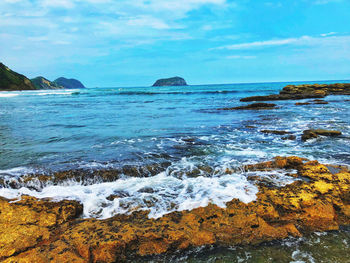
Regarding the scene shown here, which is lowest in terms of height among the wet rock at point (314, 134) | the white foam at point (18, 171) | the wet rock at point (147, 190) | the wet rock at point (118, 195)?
the wet rock at point (147, 190)

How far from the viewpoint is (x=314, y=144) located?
8.85 m

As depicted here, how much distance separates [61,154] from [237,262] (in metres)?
6.92

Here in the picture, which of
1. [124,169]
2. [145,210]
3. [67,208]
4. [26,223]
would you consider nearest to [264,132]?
[124,169]

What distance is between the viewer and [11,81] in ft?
367

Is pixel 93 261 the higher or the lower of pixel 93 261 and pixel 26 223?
the lower

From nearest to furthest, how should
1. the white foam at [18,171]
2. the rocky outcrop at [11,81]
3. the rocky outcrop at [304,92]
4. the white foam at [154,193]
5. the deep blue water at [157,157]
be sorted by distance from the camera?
the white foam at [154,193] → the deep blue water at [157,157] → the white foam at [18,171] → the rocky outcrop at [304,92] → the rocky outcrop at [11,81]

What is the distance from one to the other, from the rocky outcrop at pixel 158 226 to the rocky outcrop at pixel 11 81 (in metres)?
131

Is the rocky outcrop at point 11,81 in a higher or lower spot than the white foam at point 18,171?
higher

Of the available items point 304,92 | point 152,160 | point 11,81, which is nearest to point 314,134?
point 152,160

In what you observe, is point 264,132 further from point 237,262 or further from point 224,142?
point 237,262

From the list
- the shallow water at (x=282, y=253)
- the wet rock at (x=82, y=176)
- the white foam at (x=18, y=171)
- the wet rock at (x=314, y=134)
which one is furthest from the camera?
the wet rock at (x=314, y=134)

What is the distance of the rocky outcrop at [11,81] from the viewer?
108731 millimetres

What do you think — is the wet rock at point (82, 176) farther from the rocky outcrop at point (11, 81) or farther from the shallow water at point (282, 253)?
the rocky outcrop at point (11, 81)

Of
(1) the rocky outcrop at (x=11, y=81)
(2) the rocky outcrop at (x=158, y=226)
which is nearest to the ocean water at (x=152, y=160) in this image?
(2) the rocky outcrop at (x=158, y=226)
